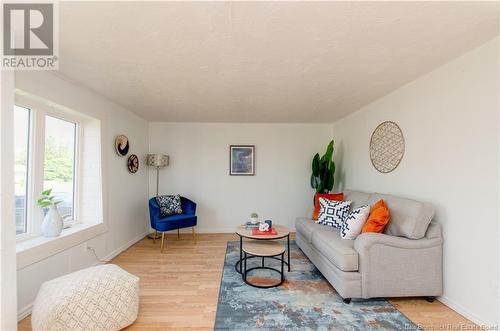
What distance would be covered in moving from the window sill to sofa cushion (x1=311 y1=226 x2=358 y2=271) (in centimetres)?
271

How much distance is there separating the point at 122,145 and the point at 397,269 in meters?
3.76

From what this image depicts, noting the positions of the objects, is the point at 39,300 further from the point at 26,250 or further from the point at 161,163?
the point at 161,163

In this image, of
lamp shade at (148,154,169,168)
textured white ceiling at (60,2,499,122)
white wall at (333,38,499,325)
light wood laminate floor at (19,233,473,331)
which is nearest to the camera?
textured white ceiling at (60,2,499,122)

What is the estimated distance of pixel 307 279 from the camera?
256 centimetres

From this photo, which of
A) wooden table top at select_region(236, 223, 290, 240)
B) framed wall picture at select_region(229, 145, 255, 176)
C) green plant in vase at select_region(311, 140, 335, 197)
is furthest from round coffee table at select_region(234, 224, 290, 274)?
framed wall picture at select_region(229, 145, 255, 176)

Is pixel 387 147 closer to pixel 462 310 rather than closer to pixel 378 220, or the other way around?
pixel 378 220

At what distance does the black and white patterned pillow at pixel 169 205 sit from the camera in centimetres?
383

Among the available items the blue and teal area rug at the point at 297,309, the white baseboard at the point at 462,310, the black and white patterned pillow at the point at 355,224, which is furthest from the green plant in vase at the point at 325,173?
the white baseboard at the point at 462,310

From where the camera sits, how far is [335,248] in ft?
7.27

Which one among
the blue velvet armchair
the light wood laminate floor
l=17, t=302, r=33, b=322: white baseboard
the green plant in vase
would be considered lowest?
the light wood laminate floor

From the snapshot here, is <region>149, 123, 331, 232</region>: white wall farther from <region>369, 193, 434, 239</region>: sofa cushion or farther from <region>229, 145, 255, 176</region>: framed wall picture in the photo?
<region>369, 193, 434, 239</region>: sofa cushion

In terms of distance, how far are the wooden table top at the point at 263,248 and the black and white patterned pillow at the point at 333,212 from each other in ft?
2.84

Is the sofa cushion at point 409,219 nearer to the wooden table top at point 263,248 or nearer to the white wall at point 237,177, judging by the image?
the wooden table top at point 263,248

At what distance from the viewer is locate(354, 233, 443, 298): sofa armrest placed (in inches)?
80.2
